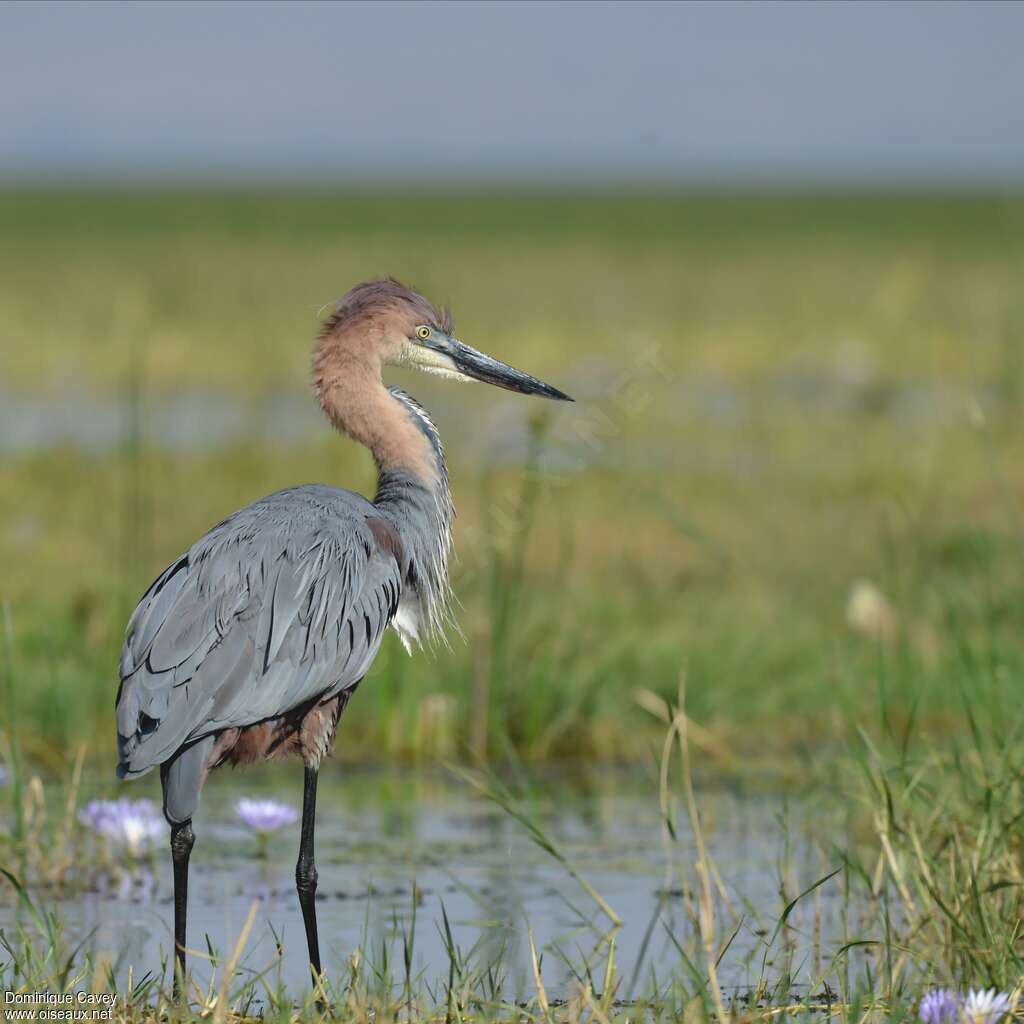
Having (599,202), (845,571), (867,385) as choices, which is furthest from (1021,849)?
(599,202)

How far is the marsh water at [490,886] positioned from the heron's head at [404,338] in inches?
41.9

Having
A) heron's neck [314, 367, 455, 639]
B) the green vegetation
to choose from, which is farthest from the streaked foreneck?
the green vegetation

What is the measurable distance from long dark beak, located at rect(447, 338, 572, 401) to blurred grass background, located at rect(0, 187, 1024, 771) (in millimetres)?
398

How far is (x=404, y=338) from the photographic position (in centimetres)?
485

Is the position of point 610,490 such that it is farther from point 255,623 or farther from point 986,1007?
point 986,1007

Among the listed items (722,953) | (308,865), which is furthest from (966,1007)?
(308,865)

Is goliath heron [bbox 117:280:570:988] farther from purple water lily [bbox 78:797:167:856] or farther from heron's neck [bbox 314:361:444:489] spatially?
purple water lily [bbox 78:797:167:856]

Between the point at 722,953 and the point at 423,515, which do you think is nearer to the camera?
the point at 722,953

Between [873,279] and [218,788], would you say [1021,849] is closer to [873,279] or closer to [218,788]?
[218,788]

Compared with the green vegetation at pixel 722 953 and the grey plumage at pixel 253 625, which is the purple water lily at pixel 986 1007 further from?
the grey plumage at pixel 253 625

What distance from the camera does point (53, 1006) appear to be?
11.7ft

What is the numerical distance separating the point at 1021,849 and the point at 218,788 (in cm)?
258

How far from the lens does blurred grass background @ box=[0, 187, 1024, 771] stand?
6418 millimetres

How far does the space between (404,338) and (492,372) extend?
0.27 m
